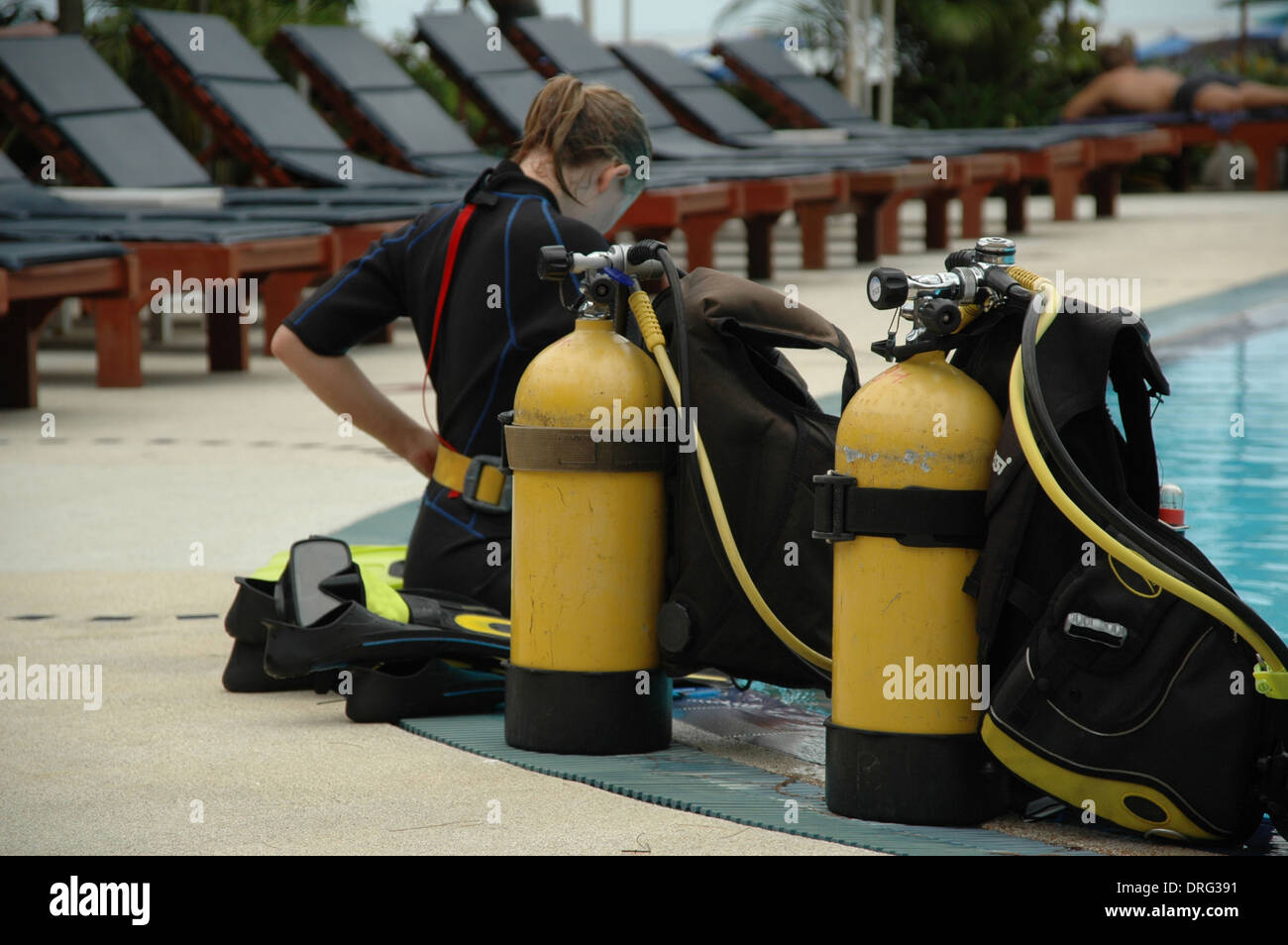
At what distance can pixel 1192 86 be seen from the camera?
70.2 ft

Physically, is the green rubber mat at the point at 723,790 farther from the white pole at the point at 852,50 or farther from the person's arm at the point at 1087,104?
the person's arm at the point at 1087,104

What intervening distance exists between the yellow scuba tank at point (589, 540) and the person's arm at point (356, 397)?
2.48ft

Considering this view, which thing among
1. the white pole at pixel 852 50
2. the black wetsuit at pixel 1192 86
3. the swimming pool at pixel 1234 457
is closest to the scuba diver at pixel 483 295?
the swimming pool at pixel 1234 457

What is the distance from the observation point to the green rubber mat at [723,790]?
2525 mm

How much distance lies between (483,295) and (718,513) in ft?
2.75

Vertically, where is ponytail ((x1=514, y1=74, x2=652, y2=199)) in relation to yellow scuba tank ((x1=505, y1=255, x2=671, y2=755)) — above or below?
above

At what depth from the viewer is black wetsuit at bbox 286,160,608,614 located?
3.47 m

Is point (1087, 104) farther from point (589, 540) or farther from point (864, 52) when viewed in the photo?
point (589, 540)

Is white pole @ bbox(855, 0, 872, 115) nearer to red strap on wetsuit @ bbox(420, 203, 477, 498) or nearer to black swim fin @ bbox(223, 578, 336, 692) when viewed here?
red strap on wetsuit @ bbox(420, 203, 477, 498)

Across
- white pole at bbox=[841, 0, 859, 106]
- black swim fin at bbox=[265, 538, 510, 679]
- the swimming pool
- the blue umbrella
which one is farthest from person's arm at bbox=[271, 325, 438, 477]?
the blue umbrella

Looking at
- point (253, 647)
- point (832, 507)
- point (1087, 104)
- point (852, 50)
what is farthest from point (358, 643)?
point (1087, 104)

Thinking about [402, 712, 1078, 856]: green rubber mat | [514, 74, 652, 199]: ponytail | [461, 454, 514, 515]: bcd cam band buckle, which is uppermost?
[514, 74, 652, 199]: ponytail

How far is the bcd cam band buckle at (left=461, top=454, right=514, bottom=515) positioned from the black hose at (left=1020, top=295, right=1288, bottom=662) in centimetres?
129

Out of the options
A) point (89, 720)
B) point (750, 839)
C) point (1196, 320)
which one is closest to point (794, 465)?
point (750, 839)
